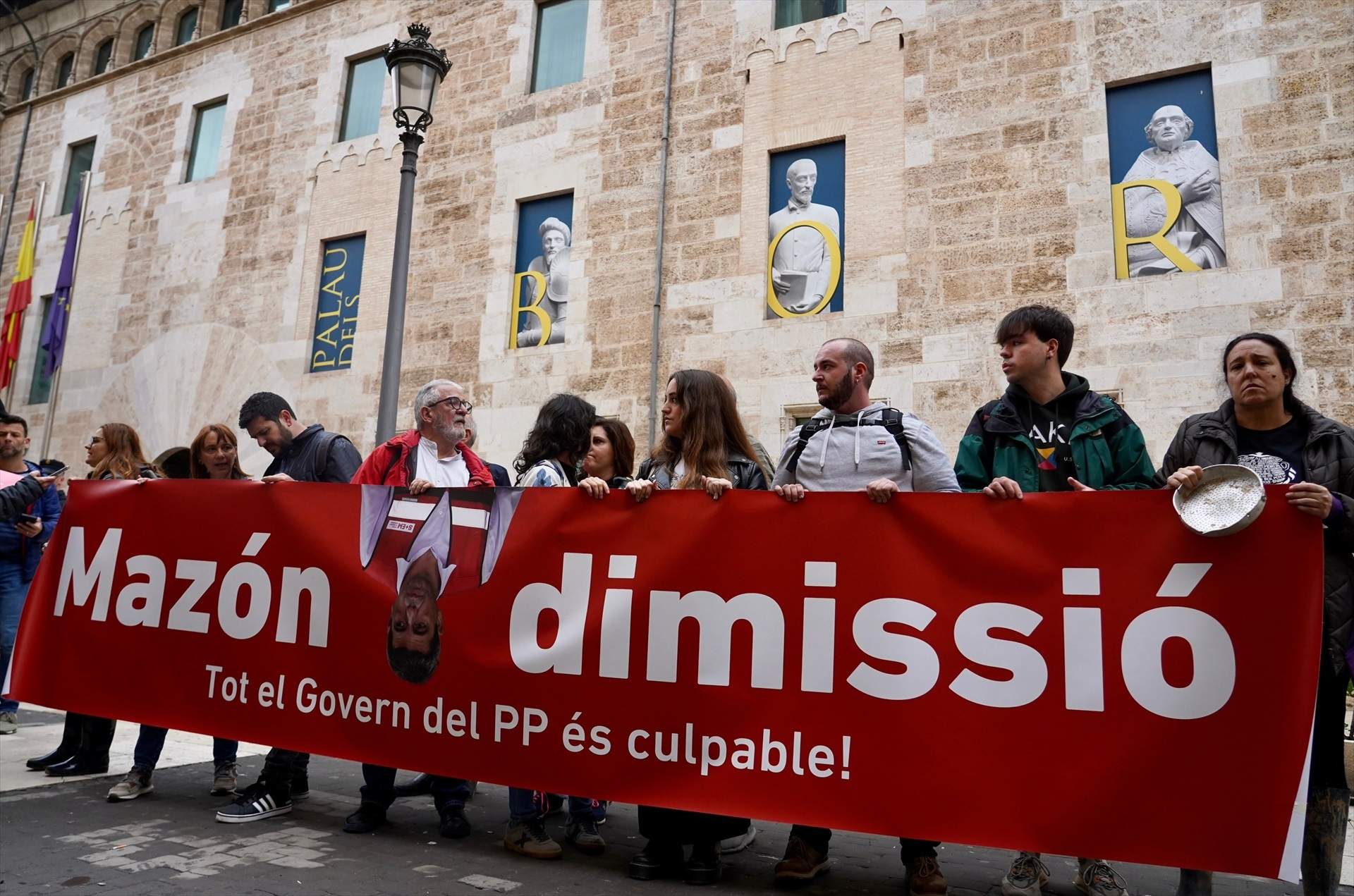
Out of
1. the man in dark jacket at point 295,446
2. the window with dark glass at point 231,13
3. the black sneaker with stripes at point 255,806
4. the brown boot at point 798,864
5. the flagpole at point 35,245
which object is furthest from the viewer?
the flagpole at point 35,245

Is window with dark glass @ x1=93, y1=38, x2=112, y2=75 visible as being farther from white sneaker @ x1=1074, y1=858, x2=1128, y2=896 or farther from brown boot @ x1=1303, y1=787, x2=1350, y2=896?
brown boot @ x1=1303, y1=787, x2=1350, y2=896

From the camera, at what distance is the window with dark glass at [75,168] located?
53.2ft

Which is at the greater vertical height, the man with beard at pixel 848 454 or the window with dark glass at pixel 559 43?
the window with dark glass at pixel 559 43

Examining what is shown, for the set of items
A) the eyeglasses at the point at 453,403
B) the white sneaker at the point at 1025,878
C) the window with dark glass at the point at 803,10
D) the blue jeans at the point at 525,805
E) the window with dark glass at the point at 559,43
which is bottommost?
the white sneaker at the point at 1025,878

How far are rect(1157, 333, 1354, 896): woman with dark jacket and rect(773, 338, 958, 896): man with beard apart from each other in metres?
0.83

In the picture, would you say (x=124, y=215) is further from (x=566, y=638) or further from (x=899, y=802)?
(x=899, y=802)

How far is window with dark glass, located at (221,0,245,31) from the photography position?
50.3 feet

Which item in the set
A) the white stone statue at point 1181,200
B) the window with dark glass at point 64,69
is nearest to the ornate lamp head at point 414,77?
the white stone statue at point 1181,200

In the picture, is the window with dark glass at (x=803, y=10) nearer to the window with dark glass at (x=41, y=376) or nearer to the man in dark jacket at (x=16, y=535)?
the man in dark jacket at (x=16, y=535)

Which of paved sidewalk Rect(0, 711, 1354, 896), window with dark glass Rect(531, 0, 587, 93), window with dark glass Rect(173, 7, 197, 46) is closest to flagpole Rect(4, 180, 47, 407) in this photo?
window with dark glass Rect(173, 7, 197, 46)

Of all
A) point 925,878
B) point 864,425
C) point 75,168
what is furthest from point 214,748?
point 75,168

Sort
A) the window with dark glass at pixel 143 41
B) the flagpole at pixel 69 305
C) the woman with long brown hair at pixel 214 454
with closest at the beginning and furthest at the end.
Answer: the woman with long brown hair at pixel 214 454, the flagpole at pixel 69 305, the window with dark glass at pixel 143 41

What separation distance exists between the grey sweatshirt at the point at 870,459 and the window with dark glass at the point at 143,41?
17.6 m

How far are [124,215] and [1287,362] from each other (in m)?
16.6
